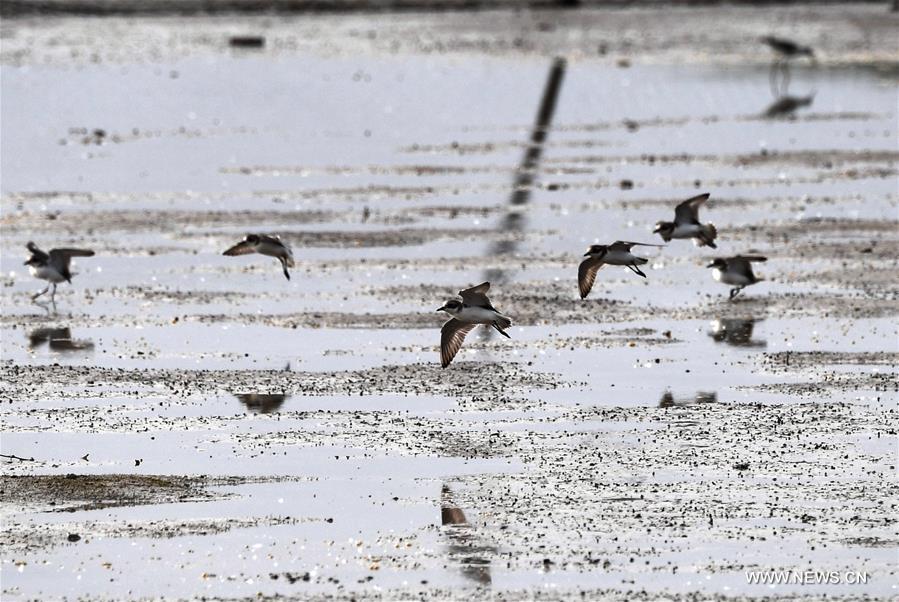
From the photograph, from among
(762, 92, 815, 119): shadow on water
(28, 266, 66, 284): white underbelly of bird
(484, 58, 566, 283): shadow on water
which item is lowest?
(28, 266, 66, 284): white underbelly of bird

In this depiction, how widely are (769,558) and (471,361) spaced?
237 inches

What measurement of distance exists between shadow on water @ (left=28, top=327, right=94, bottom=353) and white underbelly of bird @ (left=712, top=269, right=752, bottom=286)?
20.2 ft

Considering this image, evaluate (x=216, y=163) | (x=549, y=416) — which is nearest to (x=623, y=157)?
(x=216, y=163)

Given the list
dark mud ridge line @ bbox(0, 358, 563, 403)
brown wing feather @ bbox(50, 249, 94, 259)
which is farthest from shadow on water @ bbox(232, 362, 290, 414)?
brown wing feather @ bbox(50, 249, 94, 259)

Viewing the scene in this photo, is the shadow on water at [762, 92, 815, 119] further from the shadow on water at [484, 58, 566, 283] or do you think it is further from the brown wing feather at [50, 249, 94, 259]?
the brown wing feather at [50, 249, 94, 259]

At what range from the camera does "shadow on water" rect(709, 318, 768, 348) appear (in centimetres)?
1834

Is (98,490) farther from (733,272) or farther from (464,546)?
(733,272)

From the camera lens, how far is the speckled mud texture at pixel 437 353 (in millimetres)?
12266

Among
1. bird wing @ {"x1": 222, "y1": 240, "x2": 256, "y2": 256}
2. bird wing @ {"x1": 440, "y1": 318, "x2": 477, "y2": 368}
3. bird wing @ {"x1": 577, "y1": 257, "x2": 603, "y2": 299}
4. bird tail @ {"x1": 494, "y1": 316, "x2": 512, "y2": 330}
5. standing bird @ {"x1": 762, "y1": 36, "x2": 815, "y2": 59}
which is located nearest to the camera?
bird tail @ {"x1": 494, "y1": 316, "x2": 512, "y2": 330}

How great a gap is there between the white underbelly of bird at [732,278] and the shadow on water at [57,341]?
616cm

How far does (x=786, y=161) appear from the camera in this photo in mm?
29922

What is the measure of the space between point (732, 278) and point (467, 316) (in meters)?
5.22

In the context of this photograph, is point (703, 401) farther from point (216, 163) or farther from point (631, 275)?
point (216, 163)

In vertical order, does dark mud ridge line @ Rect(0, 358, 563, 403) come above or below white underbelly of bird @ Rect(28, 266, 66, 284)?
below
